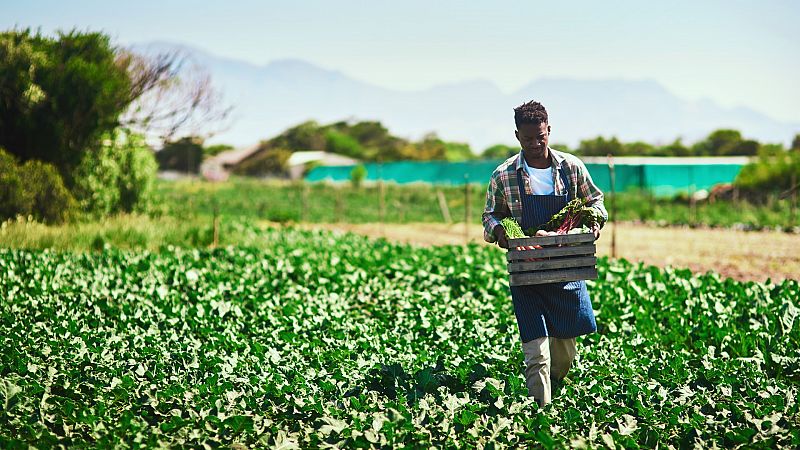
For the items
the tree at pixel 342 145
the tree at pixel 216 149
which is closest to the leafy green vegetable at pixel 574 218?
the tree at pixel 342 145

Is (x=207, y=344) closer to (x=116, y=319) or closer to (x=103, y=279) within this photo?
(x=116, y=319)

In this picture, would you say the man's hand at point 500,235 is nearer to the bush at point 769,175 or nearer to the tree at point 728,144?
the bush at point 769,175

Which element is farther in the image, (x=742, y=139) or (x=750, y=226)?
(x=742, y=139)

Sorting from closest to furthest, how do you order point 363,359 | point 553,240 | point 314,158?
point 553,240 → point 363,359 → point 314,158

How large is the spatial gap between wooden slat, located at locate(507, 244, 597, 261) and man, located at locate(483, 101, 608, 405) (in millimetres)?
136

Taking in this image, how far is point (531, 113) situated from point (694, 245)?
44.2ft

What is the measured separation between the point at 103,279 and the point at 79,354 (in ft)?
10.4

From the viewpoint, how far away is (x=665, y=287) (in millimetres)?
8789

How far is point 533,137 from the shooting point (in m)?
4.98

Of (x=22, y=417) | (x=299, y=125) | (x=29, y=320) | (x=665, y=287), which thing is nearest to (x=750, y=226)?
(x=665, y=287)

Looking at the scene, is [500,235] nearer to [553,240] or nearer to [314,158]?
[553,240]

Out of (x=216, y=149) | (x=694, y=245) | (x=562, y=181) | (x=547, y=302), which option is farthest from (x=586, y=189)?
(x=216, y=149)

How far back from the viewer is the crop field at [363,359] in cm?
460

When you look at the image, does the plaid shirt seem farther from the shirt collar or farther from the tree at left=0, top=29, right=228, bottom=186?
the tree at left=0, top=29, right=228, bottom=186
